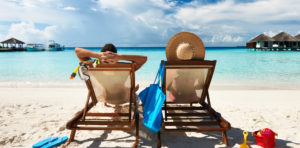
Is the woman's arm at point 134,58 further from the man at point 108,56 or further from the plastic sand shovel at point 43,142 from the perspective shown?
the plastic sand shovel at point 43,142

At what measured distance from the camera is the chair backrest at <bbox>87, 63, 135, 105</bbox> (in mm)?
2258

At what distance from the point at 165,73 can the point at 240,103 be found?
9.19ft

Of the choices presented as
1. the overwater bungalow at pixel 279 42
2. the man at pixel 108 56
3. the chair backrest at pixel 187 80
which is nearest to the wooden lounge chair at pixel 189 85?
the chair backrest at pixel 187 80

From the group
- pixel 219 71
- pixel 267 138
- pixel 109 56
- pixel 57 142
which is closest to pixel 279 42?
pixel 219 71

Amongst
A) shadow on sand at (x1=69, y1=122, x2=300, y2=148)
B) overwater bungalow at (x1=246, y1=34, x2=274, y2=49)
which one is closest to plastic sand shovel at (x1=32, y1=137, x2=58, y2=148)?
shadow on sand at (x1=69, y1=122, x2=300, y2=148)

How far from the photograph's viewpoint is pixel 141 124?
116 inches

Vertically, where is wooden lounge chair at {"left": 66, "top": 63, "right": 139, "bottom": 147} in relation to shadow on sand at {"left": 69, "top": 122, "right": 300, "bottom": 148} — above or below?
above

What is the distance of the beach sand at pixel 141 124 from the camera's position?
2.37m

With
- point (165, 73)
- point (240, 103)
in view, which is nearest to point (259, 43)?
point (240, 103)

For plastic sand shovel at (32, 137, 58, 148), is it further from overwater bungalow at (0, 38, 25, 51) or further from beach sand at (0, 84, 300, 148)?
overwater bungalow at (0, 38, 25, 51)

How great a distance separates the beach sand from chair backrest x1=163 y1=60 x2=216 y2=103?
54 cm

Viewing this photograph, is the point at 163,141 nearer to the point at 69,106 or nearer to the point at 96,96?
the point at 96,96

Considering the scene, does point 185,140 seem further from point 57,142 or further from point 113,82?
point 57,142

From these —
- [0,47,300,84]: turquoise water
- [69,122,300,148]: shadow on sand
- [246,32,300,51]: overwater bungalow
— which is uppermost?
[246,32,300,51]: overwater bungalow
